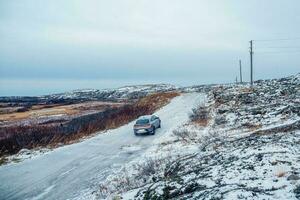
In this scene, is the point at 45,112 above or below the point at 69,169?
below

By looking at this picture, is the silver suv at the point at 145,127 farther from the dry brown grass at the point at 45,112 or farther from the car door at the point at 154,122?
the dry brown grass at the point at 45,112

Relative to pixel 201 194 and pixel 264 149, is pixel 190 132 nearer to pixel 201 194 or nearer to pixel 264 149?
pixel 264 149

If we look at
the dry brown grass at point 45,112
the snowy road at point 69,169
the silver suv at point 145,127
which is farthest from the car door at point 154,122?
the dry brown grass at point 45,112

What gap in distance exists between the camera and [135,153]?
85.8ft

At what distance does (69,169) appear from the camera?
2244cm

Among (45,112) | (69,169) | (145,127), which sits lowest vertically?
(45,112)

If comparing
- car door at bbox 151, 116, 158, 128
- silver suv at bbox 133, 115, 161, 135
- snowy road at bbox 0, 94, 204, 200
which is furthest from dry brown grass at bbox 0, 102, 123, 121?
snowy road at bbox 0, 94, 204, 200

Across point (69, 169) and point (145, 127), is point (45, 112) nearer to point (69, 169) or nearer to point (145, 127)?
point (145, 127)

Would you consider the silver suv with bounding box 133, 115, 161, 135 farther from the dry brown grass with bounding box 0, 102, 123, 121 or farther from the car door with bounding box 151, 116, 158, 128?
the dry brown grass with bounding box 0, 102, 123, 121

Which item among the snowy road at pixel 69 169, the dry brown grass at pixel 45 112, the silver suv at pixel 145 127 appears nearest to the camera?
the snowy road at pixel 69 169

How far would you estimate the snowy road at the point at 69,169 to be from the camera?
709 inches

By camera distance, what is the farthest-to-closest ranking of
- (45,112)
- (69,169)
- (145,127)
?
(45,112) → (145,127) → (69,169)

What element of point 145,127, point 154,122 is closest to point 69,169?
point 145,127

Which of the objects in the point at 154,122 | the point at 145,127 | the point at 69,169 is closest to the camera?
the point at 69,169
